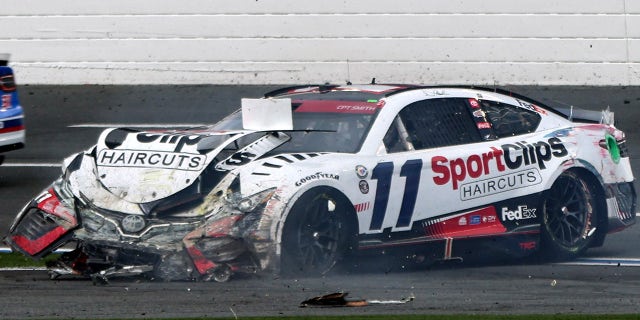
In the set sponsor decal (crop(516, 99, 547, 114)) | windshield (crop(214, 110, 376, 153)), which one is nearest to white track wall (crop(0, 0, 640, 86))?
sponsor decal (crop(516, 99, 547, 114))

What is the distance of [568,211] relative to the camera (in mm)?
9516

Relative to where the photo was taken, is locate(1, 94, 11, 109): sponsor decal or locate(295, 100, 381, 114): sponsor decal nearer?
locate(295, 100, 381, 114): sponsor decal

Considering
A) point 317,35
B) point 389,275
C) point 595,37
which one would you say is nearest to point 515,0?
point 595,37

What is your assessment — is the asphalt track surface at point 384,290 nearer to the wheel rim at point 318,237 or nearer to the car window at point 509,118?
the wheel rim at point 318,237

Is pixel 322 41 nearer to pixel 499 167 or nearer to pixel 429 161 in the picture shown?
pixel 499 167

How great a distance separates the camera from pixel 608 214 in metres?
9.70

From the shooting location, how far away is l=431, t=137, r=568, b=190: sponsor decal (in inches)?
350

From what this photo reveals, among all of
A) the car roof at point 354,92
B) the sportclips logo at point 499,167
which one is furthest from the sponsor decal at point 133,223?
the sportclips logo at point 499,167

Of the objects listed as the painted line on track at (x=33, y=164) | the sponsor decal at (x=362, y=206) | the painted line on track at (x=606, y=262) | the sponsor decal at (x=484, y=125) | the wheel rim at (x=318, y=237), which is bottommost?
the painted line on track at (x=606, y=262)

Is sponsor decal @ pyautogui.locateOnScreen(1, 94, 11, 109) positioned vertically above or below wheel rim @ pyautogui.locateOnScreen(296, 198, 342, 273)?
above

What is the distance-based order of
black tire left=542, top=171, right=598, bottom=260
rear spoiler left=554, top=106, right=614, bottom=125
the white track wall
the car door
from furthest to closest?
1. the white track wall
2. rear spoiler left=554, top=106, right=614, bottom=125
3. black tire left=542, top=171, right=598, bottom=260
4. the car door

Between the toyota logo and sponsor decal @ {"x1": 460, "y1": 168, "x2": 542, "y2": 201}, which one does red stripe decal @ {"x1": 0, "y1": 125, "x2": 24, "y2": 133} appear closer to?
the toyota logo

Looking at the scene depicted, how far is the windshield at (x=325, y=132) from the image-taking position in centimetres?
866

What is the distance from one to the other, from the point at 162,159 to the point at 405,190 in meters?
1.60
